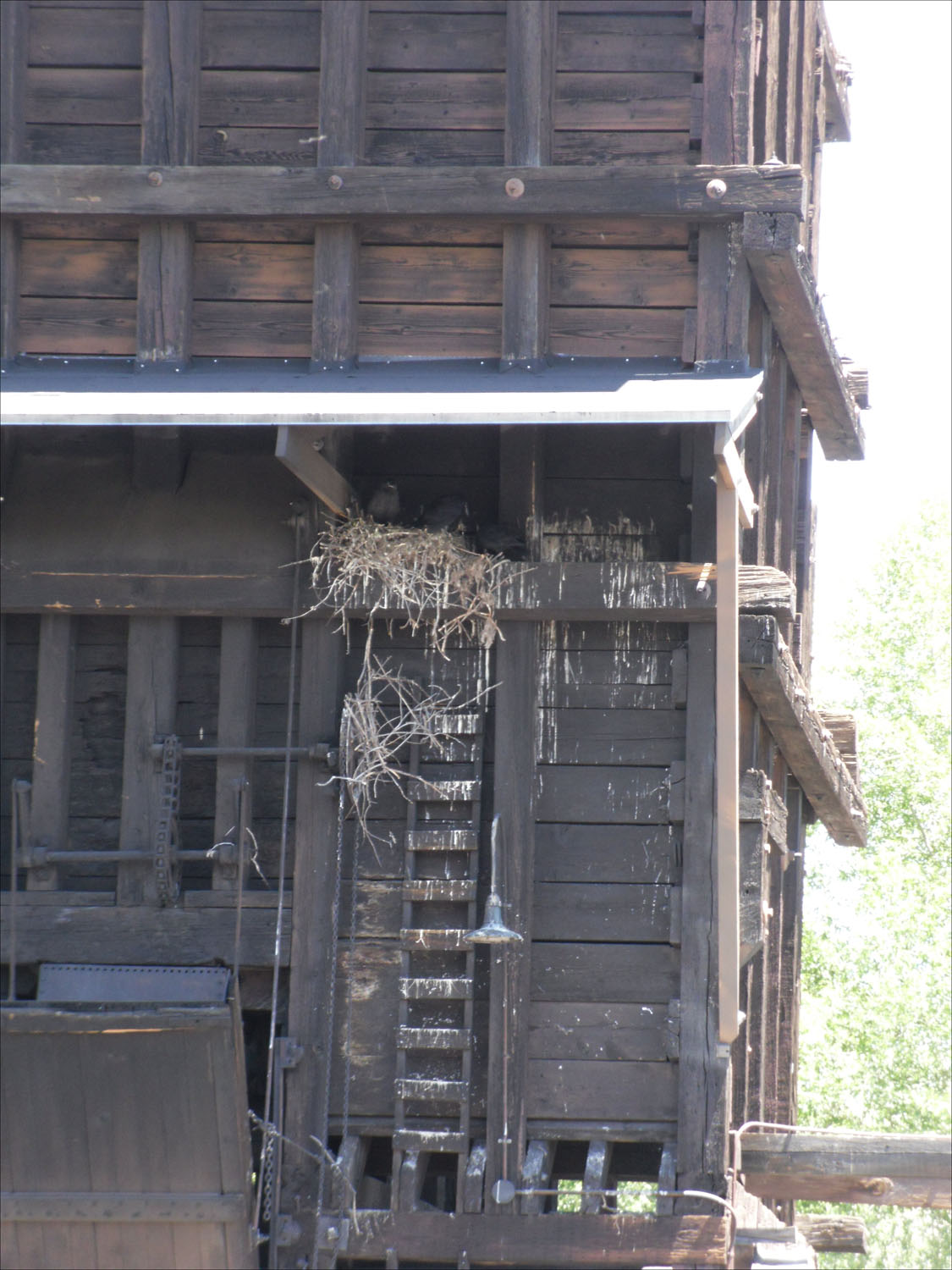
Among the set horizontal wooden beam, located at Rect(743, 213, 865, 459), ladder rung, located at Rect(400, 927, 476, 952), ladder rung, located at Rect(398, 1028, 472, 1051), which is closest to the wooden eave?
horizontal wooden beam, located at Rect(743, 213, 865, 459)

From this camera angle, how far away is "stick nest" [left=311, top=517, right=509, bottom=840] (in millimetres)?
6891

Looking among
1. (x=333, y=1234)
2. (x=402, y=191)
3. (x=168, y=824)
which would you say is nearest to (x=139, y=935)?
(x=168, y=824)

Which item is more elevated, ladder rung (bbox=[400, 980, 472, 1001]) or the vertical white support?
the vertical white support

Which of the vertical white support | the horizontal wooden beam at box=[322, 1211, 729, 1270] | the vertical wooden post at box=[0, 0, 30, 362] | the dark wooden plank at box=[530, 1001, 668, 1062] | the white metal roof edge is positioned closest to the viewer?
the white metal roof edge

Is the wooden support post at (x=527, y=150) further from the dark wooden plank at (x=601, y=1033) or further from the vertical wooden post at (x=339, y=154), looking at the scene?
the dark wooden plank at (x=601, y=1033)

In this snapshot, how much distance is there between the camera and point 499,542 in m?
7.03

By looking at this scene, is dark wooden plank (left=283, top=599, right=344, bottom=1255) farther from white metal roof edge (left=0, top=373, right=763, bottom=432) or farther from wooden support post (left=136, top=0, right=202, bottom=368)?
white metal roof edge (left=0, top=373, right=763, bottom=432)

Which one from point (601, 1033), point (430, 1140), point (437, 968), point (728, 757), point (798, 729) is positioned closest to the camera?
point (728, 757)

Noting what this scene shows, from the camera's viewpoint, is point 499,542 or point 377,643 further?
point 377,643

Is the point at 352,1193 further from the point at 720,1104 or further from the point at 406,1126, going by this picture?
the point at 720,1104

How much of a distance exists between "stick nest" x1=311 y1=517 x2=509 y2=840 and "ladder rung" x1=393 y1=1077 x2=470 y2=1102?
1062 mm

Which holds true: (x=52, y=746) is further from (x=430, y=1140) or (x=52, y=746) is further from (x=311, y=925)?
(x=430, y=1140)

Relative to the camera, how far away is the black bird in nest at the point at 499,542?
7035mm

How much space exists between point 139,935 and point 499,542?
2290mm
